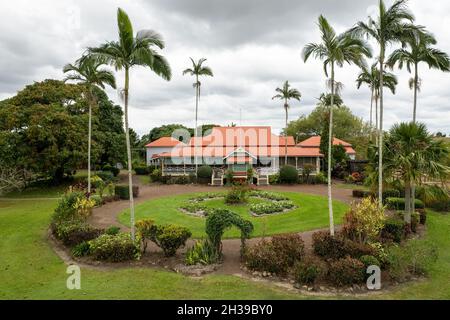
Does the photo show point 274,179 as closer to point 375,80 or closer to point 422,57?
point 375,80

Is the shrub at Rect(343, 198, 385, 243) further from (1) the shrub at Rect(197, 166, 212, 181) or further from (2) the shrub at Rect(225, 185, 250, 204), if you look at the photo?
(1) the shrub at Rect(197, 166, 212, 181)

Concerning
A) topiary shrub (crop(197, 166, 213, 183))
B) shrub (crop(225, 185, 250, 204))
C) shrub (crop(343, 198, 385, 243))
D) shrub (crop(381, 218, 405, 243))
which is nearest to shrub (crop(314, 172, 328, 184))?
topiary shrub (crop(197, 166, 213, 183))

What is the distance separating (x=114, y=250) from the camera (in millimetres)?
11984

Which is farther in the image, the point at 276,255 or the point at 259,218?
the point at 259,218

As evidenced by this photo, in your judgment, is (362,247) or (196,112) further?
(196,112)

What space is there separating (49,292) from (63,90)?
1081 inches

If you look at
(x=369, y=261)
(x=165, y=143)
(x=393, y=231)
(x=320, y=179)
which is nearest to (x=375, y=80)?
(x=320, y=179)

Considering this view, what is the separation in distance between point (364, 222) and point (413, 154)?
5.00m

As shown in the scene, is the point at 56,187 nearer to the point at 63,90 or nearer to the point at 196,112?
the point at 63,90

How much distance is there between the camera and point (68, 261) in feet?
40.6

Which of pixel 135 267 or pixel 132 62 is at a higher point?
pixel 132 62

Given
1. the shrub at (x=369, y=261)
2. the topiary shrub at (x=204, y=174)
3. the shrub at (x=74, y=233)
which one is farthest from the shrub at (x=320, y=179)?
the shrub at (x=74, y=233)
